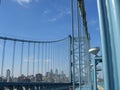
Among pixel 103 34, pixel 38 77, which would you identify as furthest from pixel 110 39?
pixel 38 77

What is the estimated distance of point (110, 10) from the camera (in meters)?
0.85

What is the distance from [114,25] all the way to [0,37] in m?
19.2

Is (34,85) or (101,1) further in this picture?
(34,85)

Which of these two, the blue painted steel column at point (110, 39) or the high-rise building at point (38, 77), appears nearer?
the blue painted steel column at point (110, 39)

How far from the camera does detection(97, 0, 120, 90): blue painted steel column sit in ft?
2.61

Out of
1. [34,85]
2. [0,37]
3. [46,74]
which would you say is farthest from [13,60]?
[46,74]

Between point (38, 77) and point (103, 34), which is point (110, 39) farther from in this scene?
point (38, 77)

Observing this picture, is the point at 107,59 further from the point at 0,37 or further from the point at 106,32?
the point at 0,37

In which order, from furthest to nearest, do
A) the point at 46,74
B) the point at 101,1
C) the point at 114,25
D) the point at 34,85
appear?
the point at 46,74, the point at 34,85, the point at 101,1, the point at 114,25

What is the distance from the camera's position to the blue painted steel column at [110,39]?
2.61 feet

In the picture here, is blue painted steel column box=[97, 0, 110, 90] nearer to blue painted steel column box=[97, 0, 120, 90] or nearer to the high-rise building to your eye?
blue painted steel column box=[97, 0, 120, 90]

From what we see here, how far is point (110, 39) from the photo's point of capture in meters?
0.86

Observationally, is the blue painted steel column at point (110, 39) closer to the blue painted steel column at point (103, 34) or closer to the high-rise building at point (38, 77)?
the blue painted steel column at point (103, 34)

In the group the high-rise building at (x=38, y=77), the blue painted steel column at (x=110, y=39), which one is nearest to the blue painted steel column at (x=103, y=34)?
the blue painted steel column at (x=110, y=39)
